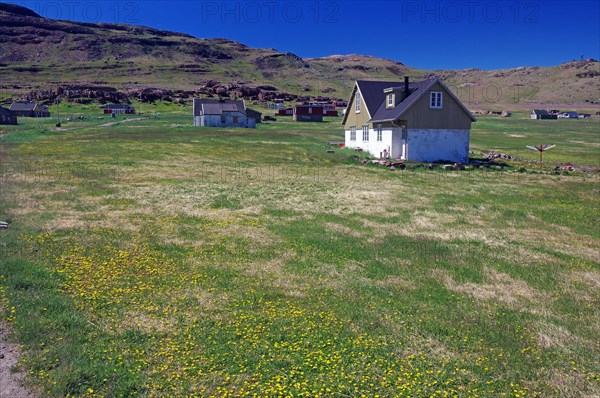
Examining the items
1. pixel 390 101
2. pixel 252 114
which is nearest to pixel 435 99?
pixel 390 101

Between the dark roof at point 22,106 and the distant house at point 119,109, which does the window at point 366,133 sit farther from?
the dark roof at point 22,106

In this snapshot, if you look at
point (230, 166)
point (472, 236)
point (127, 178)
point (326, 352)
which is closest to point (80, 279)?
point (326, 352)

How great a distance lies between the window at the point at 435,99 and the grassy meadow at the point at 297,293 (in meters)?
16.7

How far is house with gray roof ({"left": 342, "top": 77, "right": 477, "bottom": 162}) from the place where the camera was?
35250 mm

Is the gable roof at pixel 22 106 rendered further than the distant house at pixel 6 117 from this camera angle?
Yes

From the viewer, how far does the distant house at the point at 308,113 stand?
355 feet

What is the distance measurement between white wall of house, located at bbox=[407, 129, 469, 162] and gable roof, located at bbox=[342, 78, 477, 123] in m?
1.99

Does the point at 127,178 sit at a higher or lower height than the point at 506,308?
higher

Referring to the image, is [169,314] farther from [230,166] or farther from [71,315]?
[230,166]

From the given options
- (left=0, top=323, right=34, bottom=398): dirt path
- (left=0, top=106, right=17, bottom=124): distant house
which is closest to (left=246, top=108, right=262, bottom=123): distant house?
(left=0, top=106, right=17, bottom=124): distant house

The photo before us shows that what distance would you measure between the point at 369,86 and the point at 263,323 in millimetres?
37491

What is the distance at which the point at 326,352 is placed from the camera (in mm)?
7055

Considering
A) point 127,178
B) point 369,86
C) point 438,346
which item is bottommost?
point 438,346

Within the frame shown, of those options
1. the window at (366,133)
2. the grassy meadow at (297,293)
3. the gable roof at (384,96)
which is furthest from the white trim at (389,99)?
the grassy meadow at (297,293)
